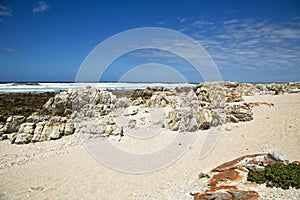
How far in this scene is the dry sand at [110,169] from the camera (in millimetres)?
6488

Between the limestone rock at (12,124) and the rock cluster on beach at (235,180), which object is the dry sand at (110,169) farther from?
the limestone rock at (12,124)

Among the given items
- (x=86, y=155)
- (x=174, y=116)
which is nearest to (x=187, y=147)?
(x=174, y=116)

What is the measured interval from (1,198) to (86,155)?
394 centimetres

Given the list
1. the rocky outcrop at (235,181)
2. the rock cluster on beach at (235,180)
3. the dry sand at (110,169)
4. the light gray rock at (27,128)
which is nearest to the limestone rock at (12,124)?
the dry sand at (110,169)

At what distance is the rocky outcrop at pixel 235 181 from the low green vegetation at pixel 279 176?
0.20m

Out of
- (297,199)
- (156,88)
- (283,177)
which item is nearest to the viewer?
(297,199)

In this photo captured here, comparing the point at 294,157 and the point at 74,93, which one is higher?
the point at 74,93

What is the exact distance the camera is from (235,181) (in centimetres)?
540

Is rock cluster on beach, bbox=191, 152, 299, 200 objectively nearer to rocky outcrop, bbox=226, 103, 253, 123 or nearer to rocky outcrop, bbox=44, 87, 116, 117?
rocky outcrop, bbox=226, 103, 253, 123

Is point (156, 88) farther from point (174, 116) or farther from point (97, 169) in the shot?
point (97, 169)

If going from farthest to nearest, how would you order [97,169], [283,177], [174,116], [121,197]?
[174,116] < [97,169] < [121,197] < [283,177]

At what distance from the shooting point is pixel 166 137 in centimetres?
1224

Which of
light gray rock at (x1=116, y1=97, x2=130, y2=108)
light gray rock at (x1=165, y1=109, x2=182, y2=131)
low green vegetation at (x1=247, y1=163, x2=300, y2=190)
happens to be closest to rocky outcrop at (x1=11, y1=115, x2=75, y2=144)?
light gray rock at (x1=165, y1=109, x2=182, y2=131)

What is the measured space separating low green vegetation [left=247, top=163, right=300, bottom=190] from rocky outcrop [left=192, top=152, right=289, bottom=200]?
20cm
